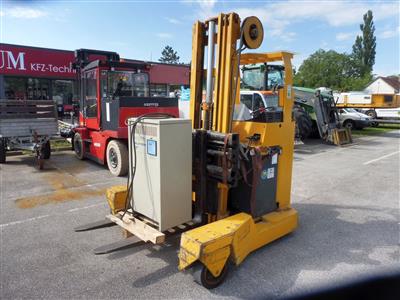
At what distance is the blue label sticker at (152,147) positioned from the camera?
3391mm

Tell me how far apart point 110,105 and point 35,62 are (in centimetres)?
1248

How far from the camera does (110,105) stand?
7723mm

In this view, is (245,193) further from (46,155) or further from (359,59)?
(359,59)

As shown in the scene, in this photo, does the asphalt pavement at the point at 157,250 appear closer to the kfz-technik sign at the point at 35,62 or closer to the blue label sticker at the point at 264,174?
the blue label sticker at the point at 264,174

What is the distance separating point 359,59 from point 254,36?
7330cm

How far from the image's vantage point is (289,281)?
3.28 metres

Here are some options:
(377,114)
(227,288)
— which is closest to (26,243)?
(227,288)

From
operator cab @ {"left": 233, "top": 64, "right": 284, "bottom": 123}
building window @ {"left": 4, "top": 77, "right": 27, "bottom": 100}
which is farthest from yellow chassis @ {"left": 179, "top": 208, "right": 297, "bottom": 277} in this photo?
building window @ {"left": 4, "top": 77, "right": 27, "bottom": 100}

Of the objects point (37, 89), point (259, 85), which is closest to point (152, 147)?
point (259, 85)

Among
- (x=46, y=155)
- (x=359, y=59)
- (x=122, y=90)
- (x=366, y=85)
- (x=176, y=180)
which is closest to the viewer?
(x=176, y=180)

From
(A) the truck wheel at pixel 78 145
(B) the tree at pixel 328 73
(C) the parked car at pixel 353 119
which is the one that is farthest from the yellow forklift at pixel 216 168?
(B) the tree at pixel 328 73

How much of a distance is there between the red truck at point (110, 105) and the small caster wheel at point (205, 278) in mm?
4673

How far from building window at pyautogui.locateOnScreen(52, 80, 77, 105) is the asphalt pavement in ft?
41.1

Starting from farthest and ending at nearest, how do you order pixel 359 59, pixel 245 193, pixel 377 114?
pixel 359 59, pixel 377 114, pixel 245 193
